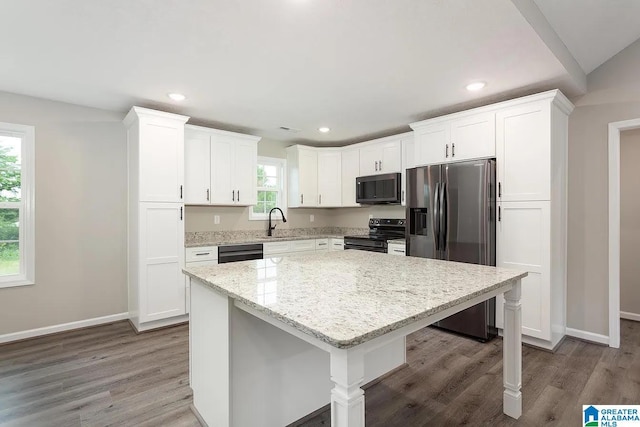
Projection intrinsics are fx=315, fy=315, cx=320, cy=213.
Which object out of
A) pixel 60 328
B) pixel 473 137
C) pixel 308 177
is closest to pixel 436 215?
pixel 473 137

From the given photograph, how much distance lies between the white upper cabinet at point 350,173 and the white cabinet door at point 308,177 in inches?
17.5

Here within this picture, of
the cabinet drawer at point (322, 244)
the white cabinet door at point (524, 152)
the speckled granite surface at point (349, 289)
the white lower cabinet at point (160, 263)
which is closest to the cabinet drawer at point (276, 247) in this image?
the cabinet drawer at point (322, 244)

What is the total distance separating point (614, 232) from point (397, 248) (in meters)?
2.03

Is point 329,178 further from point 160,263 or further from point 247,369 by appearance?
point 247,369

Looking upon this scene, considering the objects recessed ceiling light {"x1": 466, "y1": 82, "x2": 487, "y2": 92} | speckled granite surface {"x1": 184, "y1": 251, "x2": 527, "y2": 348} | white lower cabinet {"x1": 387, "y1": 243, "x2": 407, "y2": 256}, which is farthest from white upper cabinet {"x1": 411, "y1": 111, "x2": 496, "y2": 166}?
speckled granite surface {"x1": 184, "y1": 251, "x2": 527, "y2": 348}

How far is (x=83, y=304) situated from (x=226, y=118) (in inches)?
103

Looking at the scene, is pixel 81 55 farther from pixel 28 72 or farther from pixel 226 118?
pixel 226 118

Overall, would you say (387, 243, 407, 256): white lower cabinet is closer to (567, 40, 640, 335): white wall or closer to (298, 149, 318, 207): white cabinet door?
(298, 149, 318, 207): white cabinet door

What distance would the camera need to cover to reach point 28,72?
259 cm

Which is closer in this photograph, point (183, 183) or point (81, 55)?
point (81, 55)

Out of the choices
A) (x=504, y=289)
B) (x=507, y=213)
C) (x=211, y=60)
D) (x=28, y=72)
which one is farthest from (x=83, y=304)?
(x=507, y=213)

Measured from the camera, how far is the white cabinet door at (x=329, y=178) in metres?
5.03

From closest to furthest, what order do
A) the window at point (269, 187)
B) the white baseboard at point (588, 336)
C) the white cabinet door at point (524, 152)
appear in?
1. the white cabinet door at point (524, 152)
2. the white baseboard at point (588, 336)
3. the window at point (269, 187)

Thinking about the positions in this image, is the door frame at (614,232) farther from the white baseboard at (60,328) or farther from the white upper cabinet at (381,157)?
the white baseboard at (60,328)
